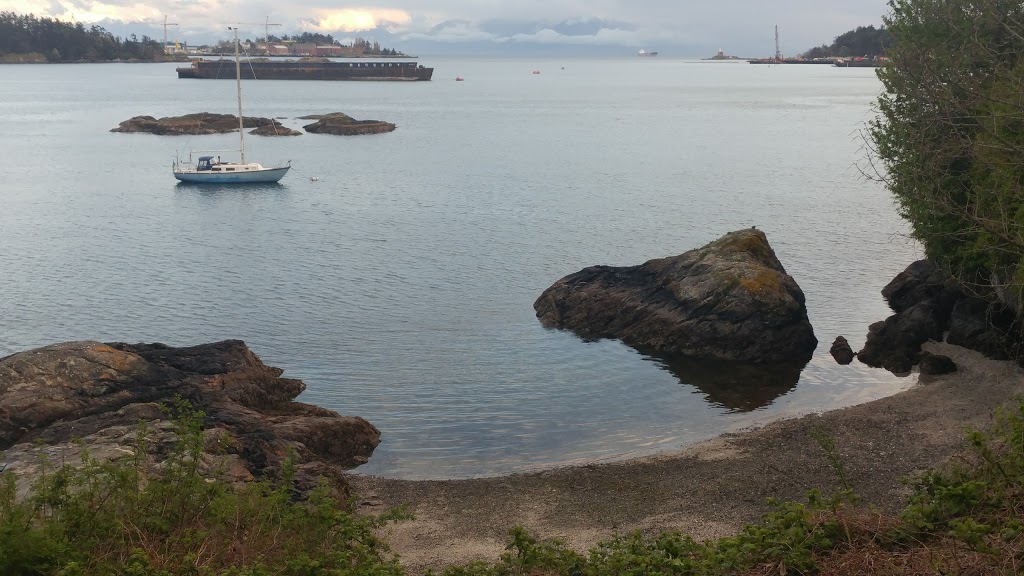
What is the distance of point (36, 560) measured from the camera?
943 cm

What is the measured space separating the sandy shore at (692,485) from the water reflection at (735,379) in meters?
2.42

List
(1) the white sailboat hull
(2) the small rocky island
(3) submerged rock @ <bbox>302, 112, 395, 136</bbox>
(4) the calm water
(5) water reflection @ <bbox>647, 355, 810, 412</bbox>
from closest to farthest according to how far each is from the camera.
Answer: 1. (4) the calm water
2. (5) water reflection @ <bbox>647, 355, 810, 412</bbox>
3. (1) the white sailboat hull
4. (2) the small rocky island
5. (3) submerged rock @ <bbox>302, 112, 395, 136</bbox>

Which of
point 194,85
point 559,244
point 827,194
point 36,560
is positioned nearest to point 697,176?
point 827,194

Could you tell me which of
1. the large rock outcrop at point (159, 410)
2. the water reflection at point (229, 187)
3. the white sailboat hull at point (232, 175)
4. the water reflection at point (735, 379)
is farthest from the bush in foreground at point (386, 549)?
the white sailboat hull at point (232, 175)

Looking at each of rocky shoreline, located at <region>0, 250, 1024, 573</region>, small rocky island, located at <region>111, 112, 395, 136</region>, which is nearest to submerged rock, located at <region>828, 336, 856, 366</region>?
rocky shoreline, located at <region>0, 250, 1024, 573</region>

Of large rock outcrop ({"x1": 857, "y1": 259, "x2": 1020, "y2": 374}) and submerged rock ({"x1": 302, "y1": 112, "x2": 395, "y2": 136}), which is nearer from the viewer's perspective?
large rock outcrop ({"x1": 857, "y1": 259, "x2": 1020, "y2": 374})

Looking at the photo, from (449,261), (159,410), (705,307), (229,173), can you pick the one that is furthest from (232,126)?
Answer: (159,410)

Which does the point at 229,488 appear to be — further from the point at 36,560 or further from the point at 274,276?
the point at 274,276

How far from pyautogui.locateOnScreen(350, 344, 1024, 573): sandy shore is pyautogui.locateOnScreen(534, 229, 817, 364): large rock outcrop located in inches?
205

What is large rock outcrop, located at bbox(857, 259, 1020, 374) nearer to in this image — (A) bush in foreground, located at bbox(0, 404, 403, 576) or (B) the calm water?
(B) the calm water

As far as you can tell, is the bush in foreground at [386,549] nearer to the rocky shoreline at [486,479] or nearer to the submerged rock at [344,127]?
the rocky shoreline at [486,479]

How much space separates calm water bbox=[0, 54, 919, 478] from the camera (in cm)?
2267

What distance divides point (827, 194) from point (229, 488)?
166ft

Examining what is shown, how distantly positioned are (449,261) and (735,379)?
17134 millimetres
